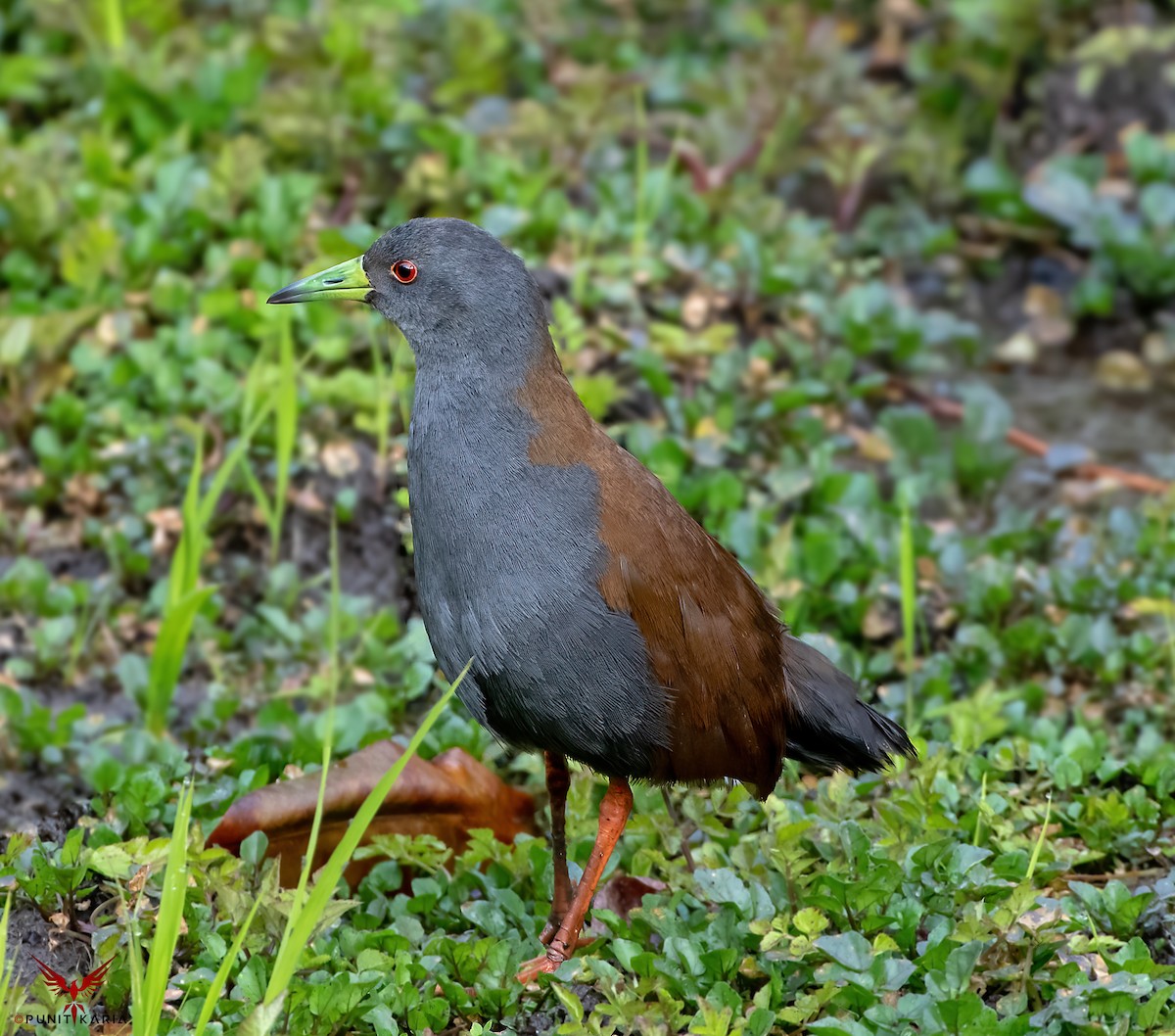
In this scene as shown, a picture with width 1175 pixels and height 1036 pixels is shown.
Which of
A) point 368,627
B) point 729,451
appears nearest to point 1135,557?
point 729,451

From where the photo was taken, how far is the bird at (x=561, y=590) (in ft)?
12.1

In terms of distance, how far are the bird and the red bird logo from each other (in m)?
0.93

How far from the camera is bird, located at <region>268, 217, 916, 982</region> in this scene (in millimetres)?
3684

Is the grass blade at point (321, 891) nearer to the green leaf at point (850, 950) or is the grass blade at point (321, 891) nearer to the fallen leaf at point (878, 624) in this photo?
the green leaf at point (850, 950)

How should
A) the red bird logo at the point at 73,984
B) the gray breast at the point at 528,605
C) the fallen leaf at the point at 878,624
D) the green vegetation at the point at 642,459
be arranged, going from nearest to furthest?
the red bird logo at the point at 73,984, the gray breast at the point at 528,605, the green vegetation at the point at 642,459, the fallen leaf at the point at 878,624

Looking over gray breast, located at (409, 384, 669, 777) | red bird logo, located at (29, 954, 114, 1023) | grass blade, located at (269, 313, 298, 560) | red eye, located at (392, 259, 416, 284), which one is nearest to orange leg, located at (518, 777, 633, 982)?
gray breast, located at (409, 384, 669, 777)

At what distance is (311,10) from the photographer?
24.4 ft

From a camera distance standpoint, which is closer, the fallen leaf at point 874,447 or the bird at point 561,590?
the bird at point 561,590

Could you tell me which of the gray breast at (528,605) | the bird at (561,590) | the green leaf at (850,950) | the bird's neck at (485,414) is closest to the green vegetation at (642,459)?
the green leaf at (850,950)

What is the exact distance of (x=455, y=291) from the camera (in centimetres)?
400

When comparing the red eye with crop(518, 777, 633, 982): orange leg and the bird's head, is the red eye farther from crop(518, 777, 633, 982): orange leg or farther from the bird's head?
crop(518, 777, 633, 982): orange leg

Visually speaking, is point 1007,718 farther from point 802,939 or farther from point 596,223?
point 596,223

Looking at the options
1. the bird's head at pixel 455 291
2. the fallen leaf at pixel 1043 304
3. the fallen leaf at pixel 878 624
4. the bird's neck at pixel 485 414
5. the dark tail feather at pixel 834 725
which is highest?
the bird's head at pixel 455 291

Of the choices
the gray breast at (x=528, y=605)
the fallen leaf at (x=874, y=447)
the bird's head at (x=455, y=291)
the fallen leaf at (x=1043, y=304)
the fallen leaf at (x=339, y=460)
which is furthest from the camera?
the fallen leaf at (x=1043, y=304)
